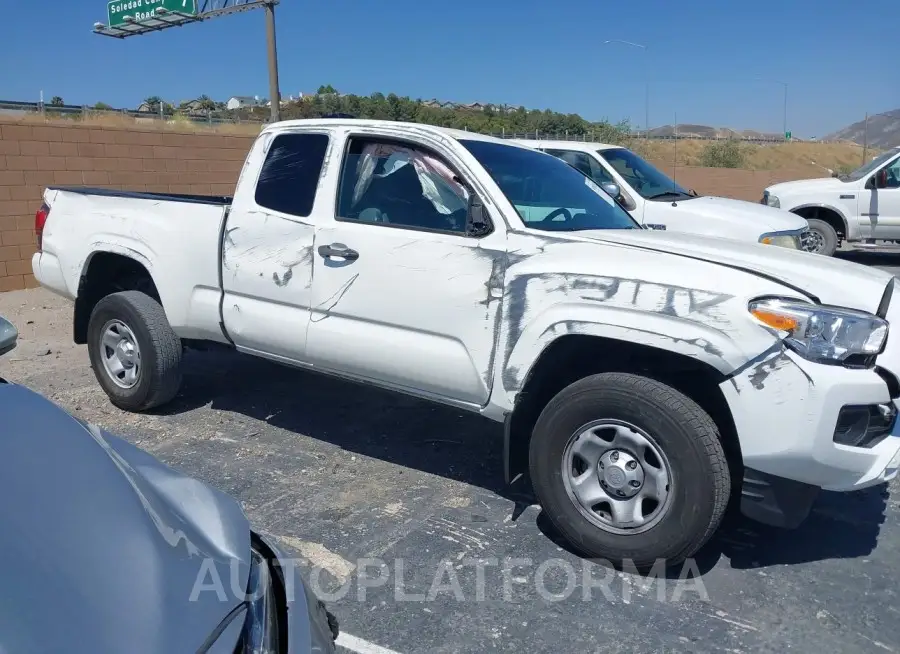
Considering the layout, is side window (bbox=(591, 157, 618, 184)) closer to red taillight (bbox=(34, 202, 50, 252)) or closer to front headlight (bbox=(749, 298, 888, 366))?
red taillight (bbox=(34, 202, 50, 252))

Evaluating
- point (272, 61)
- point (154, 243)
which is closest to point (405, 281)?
point (154, 243)

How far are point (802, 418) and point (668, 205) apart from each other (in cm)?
572

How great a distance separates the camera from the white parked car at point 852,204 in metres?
11.8

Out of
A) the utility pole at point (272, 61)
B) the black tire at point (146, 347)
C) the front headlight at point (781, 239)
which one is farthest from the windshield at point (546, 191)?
the utility pole at point (272, 61)

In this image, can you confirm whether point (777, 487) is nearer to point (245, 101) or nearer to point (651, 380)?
point (651, 380)

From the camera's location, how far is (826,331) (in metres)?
2.98

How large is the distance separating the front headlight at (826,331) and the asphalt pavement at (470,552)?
105 cm

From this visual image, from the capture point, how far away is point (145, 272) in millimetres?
5434

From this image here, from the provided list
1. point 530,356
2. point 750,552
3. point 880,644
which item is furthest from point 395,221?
point 880,644

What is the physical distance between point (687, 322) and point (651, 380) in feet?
0.98

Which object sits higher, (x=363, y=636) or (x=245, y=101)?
(x=245, y=101)

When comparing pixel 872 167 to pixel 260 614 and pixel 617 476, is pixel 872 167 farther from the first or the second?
pixel 260 614

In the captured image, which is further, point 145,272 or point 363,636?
point 145,272

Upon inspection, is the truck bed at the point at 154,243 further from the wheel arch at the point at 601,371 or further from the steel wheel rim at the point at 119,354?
the wheel arch at the point at 601,371
